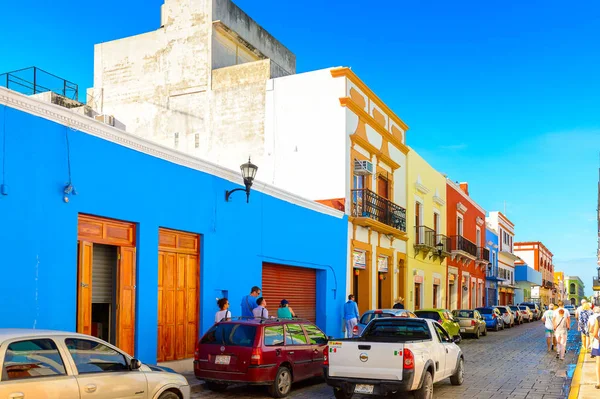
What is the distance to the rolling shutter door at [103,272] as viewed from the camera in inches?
481

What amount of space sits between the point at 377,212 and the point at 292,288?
649 cm

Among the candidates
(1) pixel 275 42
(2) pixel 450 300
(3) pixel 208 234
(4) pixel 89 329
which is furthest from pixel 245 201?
(2) pixel 450 300

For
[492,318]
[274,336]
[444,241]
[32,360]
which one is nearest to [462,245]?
[444,241]

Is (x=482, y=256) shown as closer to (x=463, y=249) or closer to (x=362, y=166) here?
(x=463, y=249)

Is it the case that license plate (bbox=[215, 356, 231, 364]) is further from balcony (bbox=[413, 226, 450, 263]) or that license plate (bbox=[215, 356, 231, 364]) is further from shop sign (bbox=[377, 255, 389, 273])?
balcony (bbox=[413, 226, 450, 263])

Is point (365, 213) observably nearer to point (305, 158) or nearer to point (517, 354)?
point (305, 158)

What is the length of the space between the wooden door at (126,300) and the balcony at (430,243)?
19074 millimetres

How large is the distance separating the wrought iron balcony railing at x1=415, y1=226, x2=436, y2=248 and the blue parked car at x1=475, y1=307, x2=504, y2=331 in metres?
5.24

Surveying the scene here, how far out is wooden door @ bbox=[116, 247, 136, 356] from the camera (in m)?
12.4

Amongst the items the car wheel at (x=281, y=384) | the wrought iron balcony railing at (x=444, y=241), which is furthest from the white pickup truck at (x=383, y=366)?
the wrought iron balcony railing at (x=444, y=241)

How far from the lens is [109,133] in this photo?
478 inches

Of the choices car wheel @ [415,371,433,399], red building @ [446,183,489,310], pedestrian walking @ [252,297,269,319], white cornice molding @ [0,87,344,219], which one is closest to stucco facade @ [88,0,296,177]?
white cornice molding @ [0,87,344,219]

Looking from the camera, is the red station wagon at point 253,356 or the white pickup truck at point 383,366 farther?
the red station wagon at point 253,356

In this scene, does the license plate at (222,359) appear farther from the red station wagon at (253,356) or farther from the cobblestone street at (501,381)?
the cobblestone street at (501,381)
